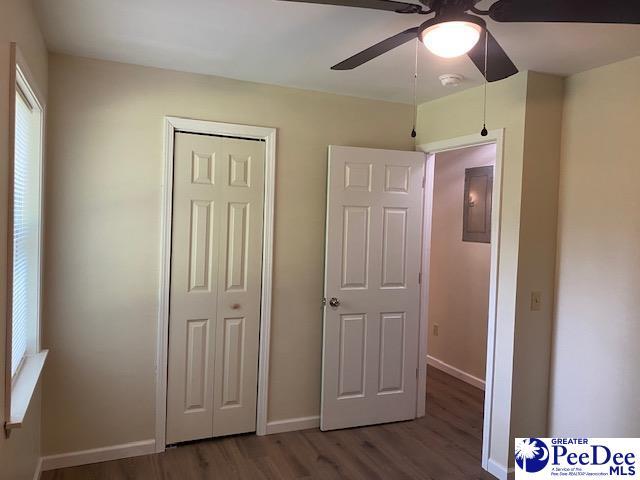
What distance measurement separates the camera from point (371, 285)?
354 cm

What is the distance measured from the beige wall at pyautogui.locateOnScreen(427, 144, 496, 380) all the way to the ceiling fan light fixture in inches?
120

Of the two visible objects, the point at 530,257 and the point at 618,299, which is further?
the point at 530,257

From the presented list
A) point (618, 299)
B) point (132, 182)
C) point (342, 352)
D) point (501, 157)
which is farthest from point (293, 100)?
point (618, 299)

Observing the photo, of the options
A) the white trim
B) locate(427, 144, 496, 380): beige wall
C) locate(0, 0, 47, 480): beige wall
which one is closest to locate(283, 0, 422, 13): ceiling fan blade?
locate(0, 0, 47, 480): beige wall

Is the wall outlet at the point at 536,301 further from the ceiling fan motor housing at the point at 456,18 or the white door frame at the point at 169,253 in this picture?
the ceiling fan motor housing at the point at 456,18

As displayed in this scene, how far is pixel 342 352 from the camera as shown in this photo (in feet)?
11.4

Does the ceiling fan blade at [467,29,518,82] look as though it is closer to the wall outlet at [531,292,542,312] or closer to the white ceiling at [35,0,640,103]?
the white ceiling at [35,0,640,103]

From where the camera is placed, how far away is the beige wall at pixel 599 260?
256cm

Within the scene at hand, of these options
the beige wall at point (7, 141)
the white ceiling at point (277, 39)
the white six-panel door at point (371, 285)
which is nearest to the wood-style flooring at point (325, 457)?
the white six-panel door at point (371, 285)

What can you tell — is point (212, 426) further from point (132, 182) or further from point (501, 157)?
point (501, 157)

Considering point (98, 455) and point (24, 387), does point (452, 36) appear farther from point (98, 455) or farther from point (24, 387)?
point (98, 455)

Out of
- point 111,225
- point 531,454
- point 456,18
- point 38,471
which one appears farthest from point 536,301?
point 38,471

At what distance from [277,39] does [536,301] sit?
6.74 ft

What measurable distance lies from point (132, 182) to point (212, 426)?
5.42 ft
